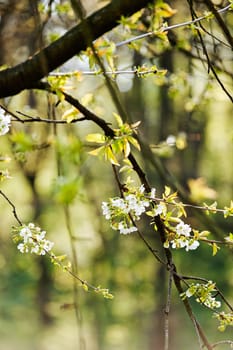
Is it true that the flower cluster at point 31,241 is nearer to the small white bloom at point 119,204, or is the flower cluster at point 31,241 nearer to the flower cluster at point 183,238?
the small white bloom at point 119,204

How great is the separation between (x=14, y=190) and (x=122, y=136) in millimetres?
9380

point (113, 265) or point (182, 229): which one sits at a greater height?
point (113, 265)

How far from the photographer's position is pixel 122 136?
1.32 m

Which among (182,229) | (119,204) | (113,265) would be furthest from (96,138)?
(113,265)

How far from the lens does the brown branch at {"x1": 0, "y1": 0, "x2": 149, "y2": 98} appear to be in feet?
4.22

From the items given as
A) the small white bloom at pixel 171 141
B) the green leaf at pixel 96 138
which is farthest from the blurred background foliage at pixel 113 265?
the green leaf at pixel 96 138

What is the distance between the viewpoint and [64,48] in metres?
1.34

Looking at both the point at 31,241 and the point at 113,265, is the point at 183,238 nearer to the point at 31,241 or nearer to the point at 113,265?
the point at 31,241

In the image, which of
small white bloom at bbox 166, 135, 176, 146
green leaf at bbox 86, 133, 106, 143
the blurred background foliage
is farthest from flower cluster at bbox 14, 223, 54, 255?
the blurred background foliage

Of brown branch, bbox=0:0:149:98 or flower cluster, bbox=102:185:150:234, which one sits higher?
brown branch, bbox=0:0:149:98

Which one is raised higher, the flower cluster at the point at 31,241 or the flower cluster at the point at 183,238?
the flower cluster at the point at 31,241

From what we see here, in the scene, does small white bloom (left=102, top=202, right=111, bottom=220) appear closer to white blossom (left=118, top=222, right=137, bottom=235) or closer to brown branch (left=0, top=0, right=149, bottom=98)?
white blossom (left=118, top=222, right=137, bottom=235)

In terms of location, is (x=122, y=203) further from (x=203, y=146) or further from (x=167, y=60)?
(x=203, y=146)

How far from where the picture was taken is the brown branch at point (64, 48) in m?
1.29
